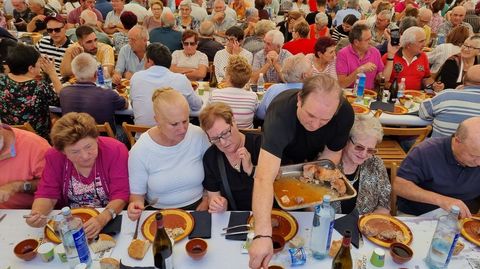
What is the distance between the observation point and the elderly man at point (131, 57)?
4.56 metres

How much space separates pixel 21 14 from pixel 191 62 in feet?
14.9

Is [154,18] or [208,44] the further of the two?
[154,18]

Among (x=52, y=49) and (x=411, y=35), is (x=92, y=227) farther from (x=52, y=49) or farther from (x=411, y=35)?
(x=411, y=35)

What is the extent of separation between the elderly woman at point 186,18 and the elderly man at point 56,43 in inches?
90.5

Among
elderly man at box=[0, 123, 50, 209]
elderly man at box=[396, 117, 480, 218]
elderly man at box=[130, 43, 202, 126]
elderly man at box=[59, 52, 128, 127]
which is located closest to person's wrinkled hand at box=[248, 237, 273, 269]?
elderly man at box=[396, 117, 480, 218]

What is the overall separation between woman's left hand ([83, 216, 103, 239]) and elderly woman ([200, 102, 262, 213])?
2.04 feet

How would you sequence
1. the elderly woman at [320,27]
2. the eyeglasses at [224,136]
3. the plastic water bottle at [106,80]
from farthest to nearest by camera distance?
1. the elderly woman at [320,27]
2. the plastic water bottle at [106,80]
3. the eyeglasses at [224,136]

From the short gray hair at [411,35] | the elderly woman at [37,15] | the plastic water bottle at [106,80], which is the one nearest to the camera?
the plastic water bottle at [106,80]

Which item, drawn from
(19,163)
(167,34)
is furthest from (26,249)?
(167,34)

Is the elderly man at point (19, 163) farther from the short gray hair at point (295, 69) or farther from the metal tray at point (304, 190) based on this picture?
the short gray hair at point (295, 69)

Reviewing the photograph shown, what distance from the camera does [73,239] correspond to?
66.4 inches

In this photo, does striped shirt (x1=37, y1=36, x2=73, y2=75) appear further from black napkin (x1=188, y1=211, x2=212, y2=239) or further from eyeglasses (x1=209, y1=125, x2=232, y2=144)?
black napkin (x1=188, y1=211, x2=212, y2=239)

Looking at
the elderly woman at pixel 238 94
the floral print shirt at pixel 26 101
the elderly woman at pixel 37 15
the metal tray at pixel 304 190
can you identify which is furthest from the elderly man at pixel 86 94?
the elderly woman at pixel 37 15

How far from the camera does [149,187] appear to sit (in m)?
2.35
